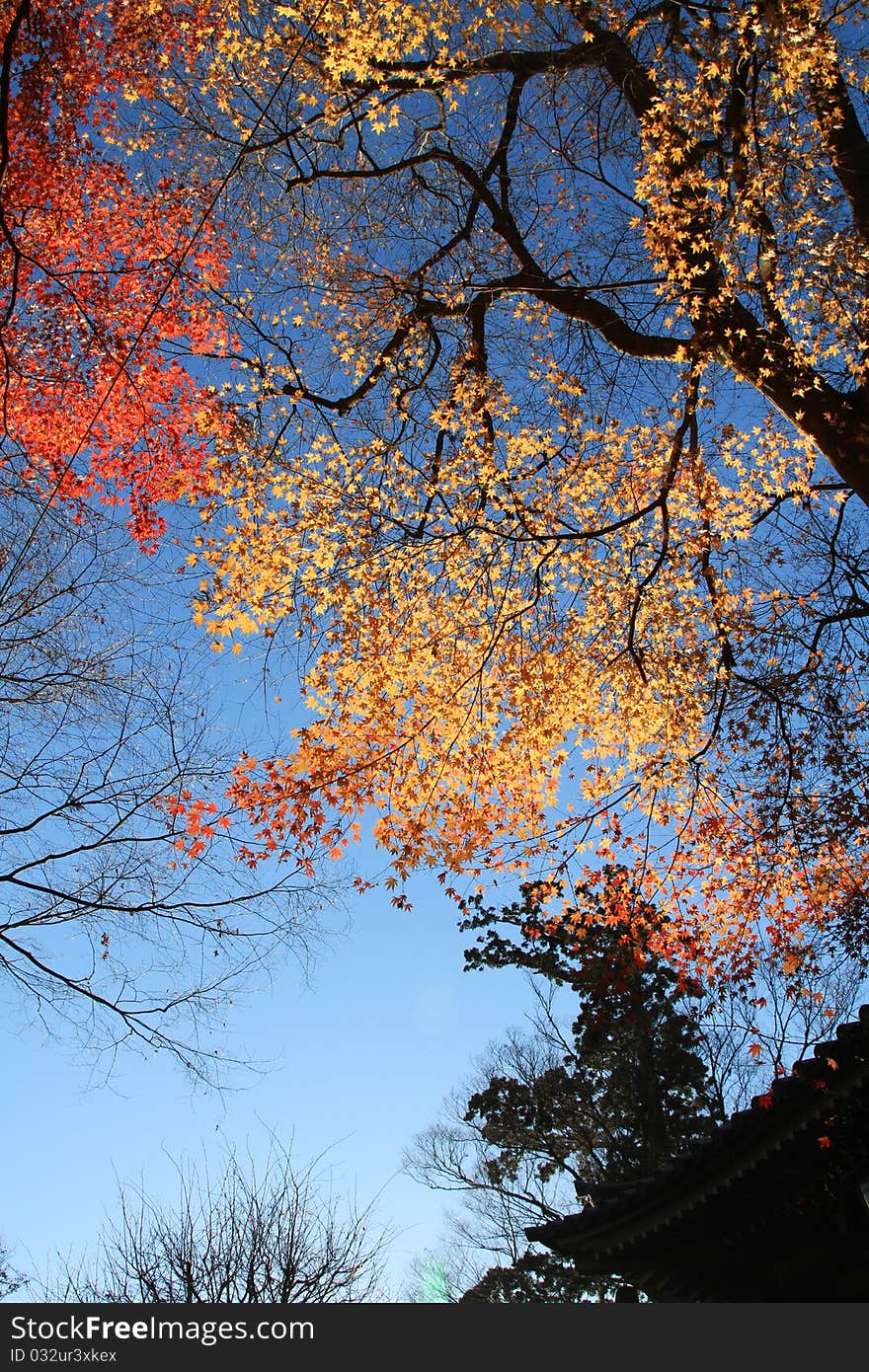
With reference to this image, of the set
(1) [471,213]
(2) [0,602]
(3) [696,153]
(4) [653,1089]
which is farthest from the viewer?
(4) [653,1089]

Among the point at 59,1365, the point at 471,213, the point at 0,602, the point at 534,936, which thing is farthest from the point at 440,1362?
the point at 534,936

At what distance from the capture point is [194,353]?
8.12m

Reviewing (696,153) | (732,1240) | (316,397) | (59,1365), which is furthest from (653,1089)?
(696,153)

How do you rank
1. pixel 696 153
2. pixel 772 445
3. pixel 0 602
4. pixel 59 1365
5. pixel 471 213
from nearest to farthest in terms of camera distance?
pixel 59 1365 → pixel 0 602 → pixel 696 153 → pixel 772 445 → pixel 471 213

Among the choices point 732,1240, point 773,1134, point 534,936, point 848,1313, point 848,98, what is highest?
point 848,98

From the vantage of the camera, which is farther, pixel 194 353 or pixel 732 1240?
pixel 194 353

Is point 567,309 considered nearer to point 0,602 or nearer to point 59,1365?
point 0,602

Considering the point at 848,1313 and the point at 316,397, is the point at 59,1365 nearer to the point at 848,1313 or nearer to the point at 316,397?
the point at 848,1313

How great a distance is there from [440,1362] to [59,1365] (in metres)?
2.82

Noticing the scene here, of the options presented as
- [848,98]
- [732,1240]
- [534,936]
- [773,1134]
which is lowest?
[732,1240]

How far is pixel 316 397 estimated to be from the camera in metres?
8.77

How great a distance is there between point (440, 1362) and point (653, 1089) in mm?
13695

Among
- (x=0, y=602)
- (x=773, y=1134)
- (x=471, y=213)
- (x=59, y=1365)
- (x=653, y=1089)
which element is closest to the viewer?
(x=59, y=1365)

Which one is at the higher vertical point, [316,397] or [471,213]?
[471,213]
